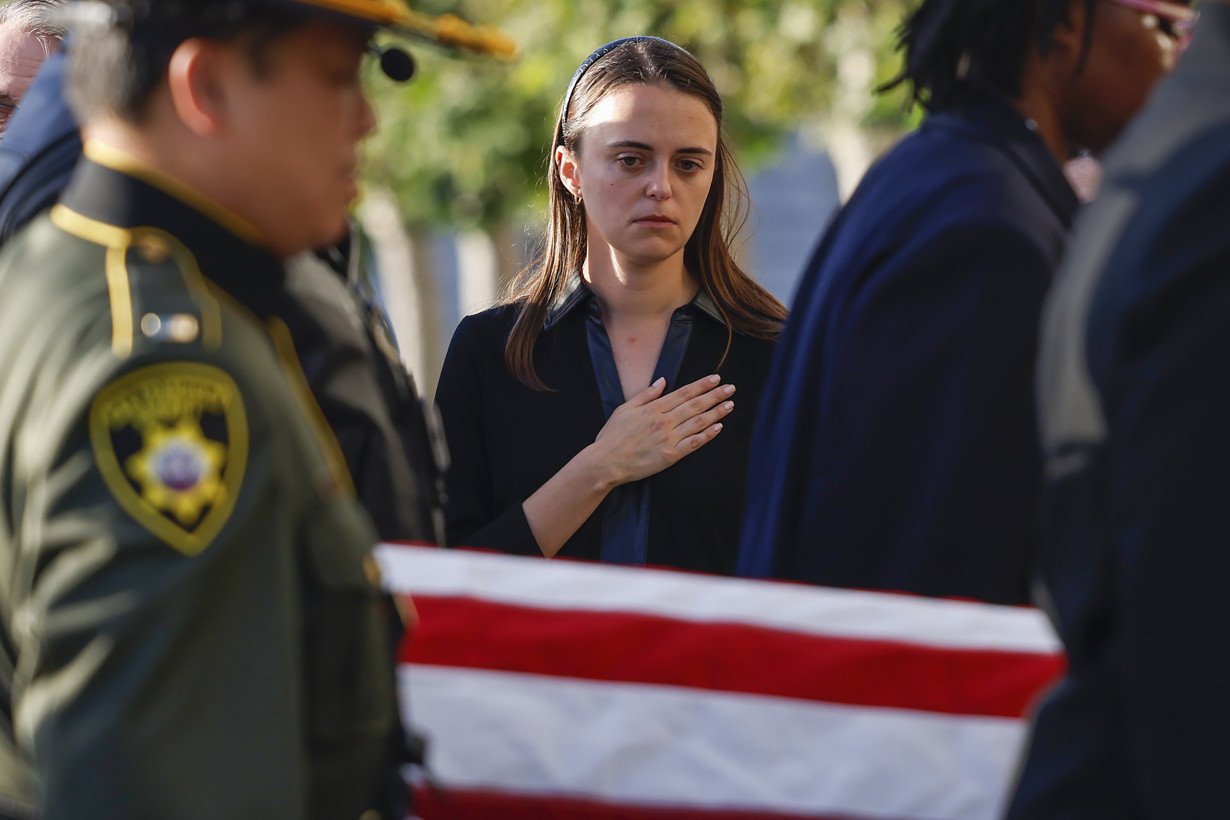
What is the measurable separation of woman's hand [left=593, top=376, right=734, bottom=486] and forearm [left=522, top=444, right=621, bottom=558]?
0.02m

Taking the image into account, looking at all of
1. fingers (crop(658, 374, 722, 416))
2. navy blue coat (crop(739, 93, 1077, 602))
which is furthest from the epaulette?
fingers (crop(658, 374, 722, 416))

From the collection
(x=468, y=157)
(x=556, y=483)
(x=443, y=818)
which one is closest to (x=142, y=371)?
(x=443, y=818)

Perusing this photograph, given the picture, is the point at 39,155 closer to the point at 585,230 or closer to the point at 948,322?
the point at 585,230

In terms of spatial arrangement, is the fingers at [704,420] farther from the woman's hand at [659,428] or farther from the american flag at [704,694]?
the american flag at [704,694]

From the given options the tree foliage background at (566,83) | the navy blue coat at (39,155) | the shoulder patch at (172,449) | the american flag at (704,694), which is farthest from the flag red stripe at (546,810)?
the tree foliage background at (566,83)

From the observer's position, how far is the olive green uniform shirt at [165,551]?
180 centimetres

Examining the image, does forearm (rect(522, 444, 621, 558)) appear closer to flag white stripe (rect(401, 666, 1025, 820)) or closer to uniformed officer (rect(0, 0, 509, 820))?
flag white stripe (rect(401, 666, 1025, 820))

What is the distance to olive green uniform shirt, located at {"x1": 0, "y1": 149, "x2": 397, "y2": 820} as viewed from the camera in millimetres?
1804

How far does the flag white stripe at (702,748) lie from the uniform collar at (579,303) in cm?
167

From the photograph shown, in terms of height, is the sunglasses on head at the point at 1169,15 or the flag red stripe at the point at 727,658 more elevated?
the sunglasses on head at the point at 1169,15

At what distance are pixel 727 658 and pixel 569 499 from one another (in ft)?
4.21

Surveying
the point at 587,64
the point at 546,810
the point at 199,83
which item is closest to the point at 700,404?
the point at 587,64

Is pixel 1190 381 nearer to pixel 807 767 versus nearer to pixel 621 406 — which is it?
pixel 807 767

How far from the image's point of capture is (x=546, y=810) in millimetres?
2439
